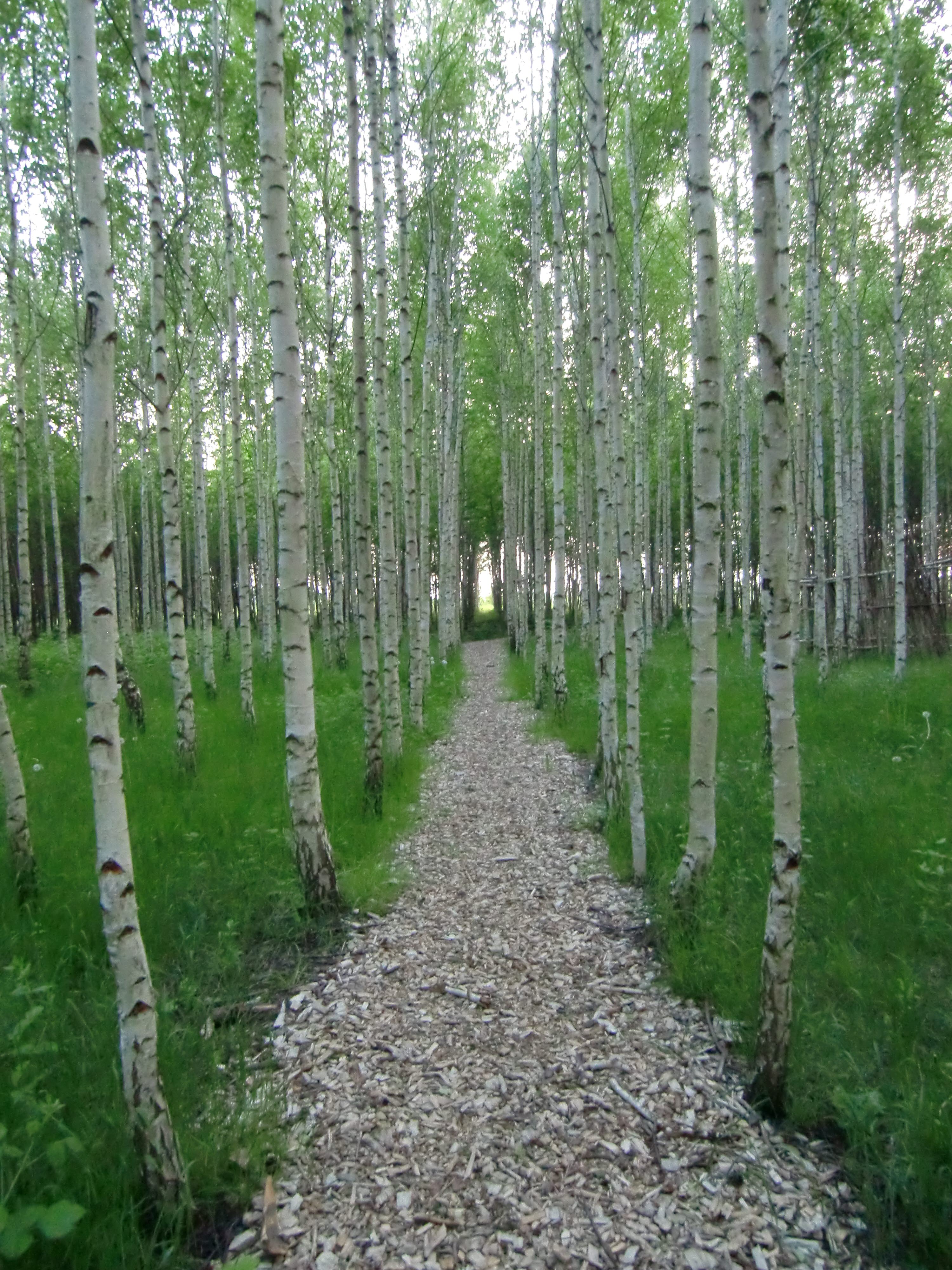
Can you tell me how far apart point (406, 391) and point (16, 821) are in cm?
599

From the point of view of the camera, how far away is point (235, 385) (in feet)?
28.9

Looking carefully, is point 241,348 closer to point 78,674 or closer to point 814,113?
point 78,674

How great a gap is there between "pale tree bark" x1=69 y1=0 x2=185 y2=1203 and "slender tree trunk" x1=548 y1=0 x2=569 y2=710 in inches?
273

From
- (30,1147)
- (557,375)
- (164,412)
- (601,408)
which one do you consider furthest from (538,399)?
(30,1147)

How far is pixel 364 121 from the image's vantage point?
1255 cm

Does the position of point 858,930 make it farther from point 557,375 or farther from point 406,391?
point 557,375

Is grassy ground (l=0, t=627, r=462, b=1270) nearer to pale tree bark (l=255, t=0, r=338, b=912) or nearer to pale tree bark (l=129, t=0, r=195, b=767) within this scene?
pale tree bark (l=255, t=0, r=338, b=912)

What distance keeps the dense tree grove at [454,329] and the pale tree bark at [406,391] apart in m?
0.05

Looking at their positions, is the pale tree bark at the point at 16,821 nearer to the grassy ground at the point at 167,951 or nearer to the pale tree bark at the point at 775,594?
the grassy ground at the point at 167,951

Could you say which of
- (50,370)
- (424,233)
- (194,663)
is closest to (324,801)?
(194,663)

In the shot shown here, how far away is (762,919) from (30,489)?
30.8 m

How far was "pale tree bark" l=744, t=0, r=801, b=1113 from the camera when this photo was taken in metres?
2.83

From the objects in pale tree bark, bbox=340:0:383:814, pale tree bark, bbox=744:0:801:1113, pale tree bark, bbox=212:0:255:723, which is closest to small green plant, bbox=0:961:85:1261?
pale tree bark, bbox=744:0:801:1113

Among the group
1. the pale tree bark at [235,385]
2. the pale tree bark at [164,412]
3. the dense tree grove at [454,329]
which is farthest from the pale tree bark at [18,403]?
the pale tree bark at [164,412]
